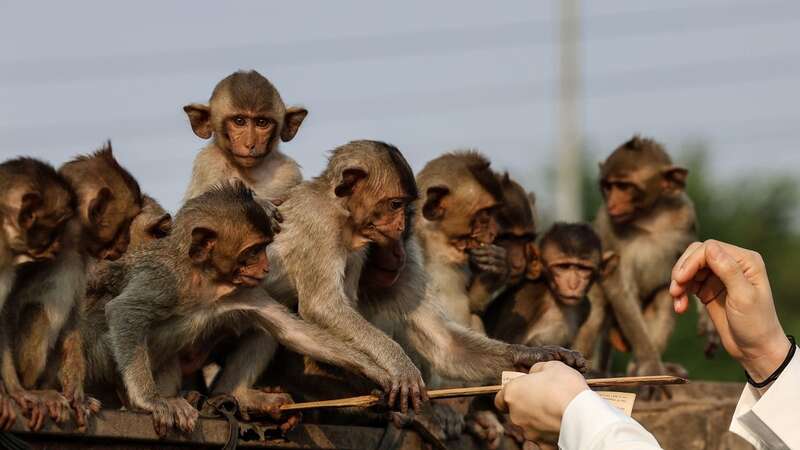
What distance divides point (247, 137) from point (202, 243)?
173cm

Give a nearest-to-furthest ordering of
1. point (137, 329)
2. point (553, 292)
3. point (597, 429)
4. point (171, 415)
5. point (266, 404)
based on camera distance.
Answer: point (597, 429)
point (171, 415)
point (137, 329)
point (266, 404)
point (553, 292)

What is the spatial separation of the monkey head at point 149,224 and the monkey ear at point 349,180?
2.94 feet

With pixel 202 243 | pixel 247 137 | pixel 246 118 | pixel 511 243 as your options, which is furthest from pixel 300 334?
pixel 511 243

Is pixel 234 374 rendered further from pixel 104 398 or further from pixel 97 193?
pixel 97 193

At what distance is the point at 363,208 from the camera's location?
7.75m

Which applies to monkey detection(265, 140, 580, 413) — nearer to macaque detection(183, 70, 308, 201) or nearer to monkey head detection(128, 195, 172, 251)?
→ monkey head detection(128, 195, 172, 251)

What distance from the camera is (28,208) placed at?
6648mm

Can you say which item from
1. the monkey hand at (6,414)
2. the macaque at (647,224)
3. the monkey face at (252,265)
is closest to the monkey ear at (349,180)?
the monkey face at (252,265)

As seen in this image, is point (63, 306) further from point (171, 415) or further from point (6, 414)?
point (6, 414)

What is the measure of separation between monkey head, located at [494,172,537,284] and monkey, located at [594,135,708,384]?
1.29 metres

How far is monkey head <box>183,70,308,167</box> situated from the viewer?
352 inches

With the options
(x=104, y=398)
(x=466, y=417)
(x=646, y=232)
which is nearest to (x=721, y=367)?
(x=646, y=232)

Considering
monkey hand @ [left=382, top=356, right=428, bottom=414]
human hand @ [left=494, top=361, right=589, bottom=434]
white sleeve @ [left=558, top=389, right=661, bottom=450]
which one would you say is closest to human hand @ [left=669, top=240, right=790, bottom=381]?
human hand @ [left=494, top=361, right=589, bottom=434]

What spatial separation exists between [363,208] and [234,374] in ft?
3.52
